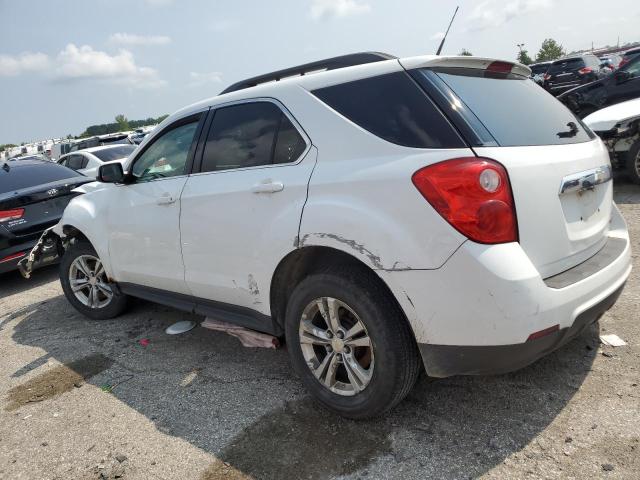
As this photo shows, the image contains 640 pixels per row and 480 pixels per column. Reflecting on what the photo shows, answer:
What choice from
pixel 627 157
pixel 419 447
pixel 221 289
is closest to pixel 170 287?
pixel 221 289

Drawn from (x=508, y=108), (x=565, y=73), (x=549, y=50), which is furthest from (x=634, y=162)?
(x=549, y=50)

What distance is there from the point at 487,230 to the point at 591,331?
1.76m

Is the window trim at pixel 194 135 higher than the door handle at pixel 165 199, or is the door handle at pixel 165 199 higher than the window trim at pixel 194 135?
the window trim at pixel 194 135

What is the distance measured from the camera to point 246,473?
2.51m

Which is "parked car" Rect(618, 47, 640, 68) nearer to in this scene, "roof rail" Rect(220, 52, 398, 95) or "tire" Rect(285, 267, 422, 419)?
"roof rail" Rect(220, 52, 398, 95)

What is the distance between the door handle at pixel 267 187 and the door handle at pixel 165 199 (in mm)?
891

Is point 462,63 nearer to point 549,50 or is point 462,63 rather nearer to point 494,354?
point 494,354

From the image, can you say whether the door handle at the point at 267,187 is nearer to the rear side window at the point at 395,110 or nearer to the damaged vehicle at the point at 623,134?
the rear side window at the point at 395,110

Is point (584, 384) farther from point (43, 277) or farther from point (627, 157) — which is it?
point (43, 277)

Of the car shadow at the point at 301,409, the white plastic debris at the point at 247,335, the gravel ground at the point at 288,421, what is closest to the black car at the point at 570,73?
the gravel ground at the point at 288,421

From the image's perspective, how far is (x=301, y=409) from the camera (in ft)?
9.76

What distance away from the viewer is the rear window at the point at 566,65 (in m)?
18.7

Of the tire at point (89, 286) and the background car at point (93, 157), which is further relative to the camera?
the background car at point (93, 157)

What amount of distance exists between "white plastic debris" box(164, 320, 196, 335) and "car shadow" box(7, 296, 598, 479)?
0.21 meters
